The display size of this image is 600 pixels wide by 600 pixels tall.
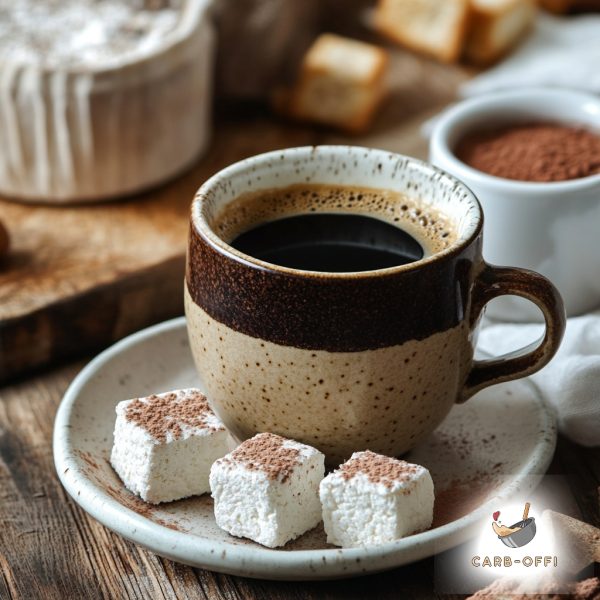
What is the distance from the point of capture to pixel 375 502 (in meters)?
0.91

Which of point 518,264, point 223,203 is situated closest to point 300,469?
point 223,203

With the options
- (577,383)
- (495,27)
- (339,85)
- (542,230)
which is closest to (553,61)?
(495,27)

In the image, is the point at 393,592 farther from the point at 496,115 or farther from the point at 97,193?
the point at 97,193

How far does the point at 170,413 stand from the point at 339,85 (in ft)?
3.32

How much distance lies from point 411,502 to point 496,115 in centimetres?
77

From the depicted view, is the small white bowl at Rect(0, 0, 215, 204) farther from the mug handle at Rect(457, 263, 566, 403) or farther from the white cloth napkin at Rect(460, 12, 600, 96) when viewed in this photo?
the mug handle at Rect(457, 263, 566, 403)

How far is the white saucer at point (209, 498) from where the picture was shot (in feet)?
2.90

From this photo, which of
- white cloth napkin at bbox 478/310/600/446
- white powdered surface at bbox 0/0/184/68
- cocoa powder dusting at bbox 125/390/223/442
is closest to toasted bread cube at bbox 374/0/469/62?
white powdered surface at bbox 0/0/184/68

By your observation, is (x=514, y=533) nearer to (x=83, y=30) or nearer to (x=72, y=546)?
(x=72, y=546)

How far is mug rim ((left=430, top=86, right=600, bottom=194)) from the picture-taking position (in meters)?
1.28

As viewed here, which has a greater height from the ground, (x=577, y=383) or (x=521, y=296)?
(x=521, y=296)

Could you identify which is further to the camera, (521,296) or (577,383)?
(577,383)

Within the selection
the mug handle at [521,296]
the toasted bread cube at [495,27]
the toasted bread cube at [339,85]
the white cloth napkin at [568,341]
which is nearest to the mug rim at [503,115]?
the white cloth napkin at [568,341]

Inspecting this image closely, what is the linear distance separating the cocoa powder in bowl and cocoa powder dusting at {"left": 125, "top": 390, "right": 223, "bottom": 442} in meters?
0.56
